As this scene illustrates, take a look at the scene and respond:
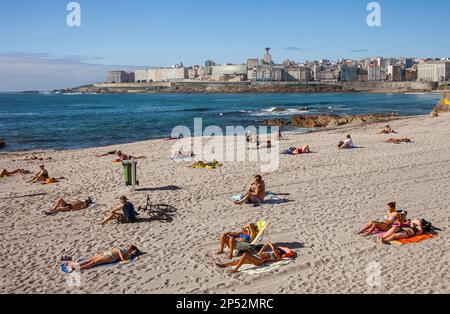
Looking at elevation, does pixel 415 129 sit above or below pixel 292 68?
below

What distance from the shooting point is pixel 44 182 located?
43.9ft

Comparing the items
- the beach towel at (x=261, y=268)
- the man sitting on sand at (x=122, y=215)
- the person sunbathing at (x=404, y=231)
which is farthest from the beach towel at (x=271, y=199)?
the beach towel at (x=261, y=268)

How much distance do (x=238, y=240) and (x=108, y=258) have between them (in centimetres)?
200

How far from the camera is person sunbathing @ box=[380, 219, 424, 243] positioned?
798cm

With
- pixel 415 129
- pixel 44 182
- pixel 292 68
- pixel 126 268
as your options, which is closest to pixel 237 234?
pixel 126 268

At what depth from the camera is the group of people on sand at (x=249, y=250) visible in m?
7.04

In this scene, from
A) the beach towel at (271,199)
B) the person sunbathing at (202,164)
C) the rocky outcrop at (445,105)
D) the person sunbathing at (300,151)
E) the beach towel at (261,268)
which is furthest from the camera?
the rocky outcrop at (445,105)

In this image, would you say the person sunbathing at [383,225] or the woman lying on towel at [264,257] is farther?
the person sunbathing at [383,225]

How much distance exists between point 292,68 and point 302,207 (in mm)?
191214

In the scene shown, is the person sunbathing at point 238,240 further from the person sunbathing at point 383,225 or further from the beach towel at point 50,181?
the beach towel at point 50,181

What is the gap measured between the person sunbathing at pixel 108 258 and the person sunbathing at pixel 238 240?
1353 mm

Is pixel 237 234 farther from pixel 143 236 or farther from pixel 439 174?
pixel 439 174
